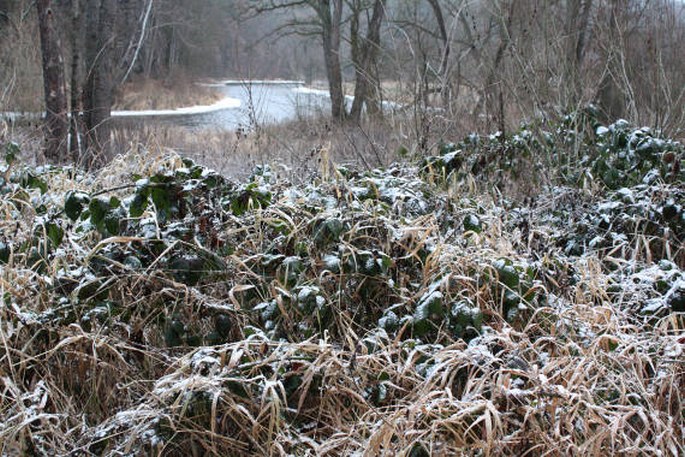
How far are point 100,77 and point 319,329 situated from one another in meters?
6.04

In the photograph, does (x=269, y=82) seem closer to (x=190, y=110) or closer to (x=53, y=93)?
(x=53, y=93)

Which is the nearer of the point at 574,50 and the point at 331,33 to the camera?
the point at 574,50

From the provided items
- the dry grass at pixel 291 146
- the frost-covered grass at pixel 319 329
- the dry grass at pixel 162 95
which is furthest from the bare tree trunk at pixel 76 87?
the dry grass at pixel 162 95

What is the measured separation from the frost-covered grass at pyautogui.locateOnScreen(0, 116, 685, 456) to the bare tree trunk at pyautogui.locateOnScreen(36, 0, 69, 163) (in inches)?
125

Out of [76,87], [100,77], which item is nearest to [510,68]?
[100,77]

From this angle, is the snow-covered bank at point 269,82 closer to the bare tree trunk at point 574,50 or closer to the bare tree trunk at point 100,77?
the bare tree trunk at point 100,77

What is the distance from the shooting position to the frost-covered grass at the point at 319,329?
230 cm

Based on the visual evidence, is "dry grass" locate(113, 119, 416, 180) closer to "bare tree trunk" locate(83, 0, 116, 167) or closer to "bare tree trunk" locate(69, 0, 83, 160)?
"bare tree trunk" locate(83, 0, 116, 167)

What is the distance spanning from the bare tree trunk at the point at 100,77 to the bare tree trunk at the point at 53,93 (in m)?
0.69

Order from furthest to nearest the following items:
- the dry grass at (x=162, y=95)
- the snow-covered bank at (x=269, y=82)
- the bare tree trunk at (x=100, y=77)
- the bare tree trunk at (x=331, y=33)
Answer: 1. the dry grass at (x=162, y=95)
2. the bare tree trunk at (x=331, y=33)
3. the bare tree trunk at (x=100, y=77)
4. the snow-covered bank at (x=269, y=82)

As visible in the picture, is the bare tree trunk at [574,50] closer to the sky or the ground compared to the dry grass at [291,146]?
closer to the sky

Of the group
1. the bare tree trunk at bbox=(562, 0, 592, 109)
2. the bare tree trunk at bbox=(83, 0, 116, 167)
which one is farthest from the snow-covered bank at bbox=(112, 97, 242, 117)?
the bare tree trunk at bbox=(562, 0, 592, 109)

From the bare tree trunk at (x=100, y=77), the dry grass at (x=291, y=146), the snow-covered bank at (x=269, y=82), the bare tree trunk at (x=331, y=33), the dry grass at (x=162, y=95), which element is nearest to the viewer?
the dry grass at (x=291, y=146)

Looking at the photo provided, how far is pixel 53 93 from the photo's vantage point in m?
6.74
